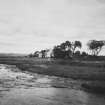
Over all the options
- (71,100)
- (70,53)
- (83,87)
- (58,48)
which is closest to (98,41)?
(70,53)

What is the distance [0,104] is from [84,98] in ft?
32.8

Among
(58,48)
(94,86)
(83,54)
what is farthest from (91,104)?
(83,54)

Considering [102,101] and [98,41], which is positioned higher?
[98,41]

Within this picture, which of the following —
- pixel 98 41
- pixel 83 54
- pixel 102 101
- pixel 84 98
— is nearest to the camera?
pixel 102 101

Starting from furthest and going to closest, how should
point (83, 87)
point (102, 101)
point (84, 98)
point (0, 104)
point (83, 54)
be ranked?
point (83, 54) → point (83, 87) → point (84, 98) → point (102, 101) → point (0, 104)

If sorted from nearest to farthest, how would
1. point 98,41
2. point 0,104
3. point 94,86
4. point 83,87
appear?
point 0,104, point 94,86, point 83,87, point 98,41

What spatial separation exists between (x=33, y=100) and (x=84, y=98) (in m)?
6.36

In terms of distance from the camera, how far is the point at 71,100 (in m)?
18.3

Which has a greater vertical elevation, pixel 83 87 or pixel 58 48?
pixel 58 48

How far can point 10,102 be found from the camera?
55.8ft

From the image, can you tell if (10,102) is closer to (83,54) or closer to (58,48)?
(58,48)

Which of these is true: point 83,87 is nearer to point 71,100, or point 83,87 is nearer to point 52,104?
point 71,100

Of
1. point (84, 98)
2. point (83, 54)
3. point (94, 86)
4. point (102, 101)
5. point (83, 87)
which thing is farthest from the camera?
point (83, 54)

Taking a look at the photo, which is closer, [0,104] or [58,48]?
[0,104]
